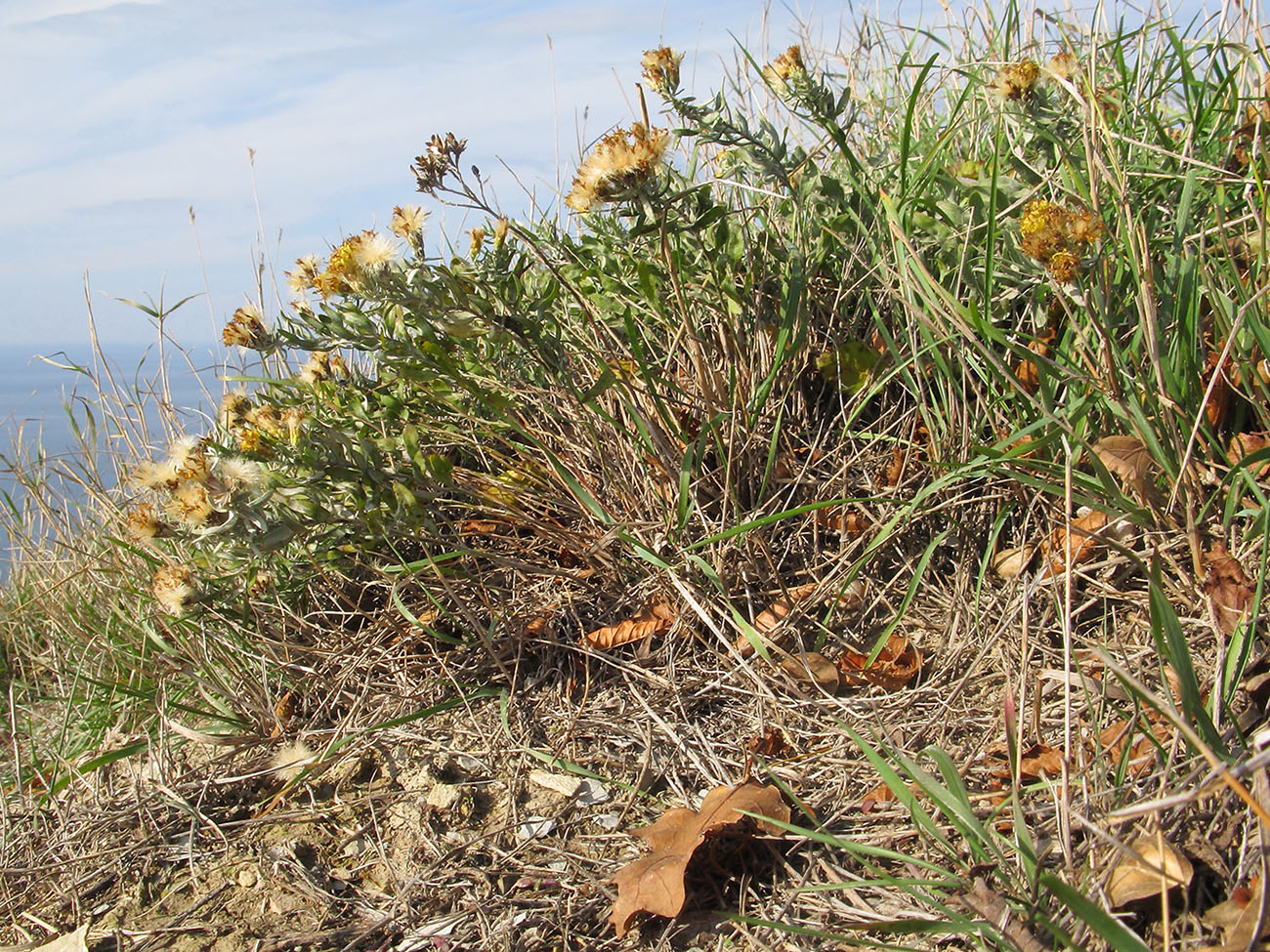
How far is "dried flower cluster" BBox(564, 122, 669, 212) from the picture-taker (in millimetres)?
1480

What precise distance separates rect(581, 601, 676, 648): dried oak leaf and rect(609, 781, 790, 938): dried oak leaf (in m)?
0.39

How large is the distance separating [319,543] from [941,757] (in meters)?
1.27

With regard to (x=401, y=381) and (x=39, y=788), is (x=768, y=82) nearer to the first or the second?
(x=401, y=381)

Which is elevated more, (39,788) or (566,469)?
(566,469)

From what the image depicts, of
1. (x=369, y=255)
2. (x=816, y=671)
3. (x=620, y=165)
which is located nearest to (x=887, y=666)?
(x=816, y=671)

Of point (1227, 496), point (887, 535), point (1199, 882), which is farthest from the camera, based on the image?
point (887, 535)

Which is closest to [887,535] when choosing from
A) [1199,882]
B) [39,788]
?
[1199,882]

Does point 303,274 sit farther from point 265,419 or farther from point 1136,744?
point 1136,744

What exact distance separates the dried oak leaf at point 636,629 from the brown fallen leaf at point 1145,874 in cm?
89

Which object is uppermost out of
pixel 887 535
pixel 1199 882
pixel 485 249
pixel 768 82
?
pixel 768 82

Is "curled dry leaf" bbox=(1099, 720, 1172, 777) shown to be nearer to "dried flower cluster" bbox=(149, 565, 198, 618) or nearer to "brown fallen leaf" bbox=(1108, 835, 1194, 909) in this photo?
"brown fallen leaf" bbox=(1108, 835, 1194, 909)

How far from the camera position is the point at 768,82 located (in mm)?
1938

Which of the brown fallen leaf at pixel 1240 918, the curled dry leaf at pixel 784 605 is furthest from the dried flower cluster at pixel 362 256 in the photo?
the brown fallen leaf at pixel 1240 918

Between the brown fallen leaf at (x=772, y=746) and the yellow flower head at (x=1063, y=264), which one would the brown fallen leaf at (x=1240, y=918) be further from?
the yellow flower head at (x=1063, y=264)
